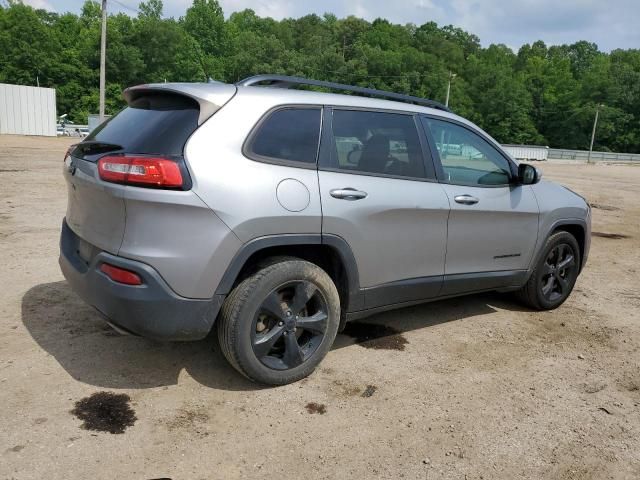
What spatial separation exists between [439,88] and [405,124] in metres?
96.0

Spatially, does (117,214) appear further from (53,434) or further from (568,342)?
(568,342)

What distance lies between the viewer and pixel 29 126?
114 ft

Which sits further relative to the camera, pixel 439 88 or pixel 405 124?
pixel 439 88

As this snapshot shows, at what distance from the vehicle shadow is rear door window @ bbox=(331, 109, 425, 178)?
1.36 metres

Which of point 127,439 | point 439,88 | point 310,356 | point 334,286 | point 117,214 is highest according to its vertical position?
point 439,88

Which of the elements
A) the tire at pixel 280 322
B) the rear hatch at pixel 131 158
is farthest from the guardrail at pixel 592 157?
the rear hatch at pixel 131 158

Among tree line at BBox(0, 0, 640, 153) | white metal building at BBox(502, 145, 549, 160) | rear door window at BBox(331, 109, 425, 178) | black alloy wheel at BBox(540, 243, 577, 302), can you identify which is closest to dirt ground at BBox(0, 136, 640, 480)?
black alloy wheel at BBox(540, 243, 577, 302)

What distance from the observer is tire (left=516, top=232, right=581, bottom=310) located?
495 cm

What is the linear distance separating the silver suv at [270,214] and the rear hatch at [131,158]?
0.01 metres

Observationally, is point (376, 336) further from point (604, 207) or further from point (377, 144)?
point (604, 207)

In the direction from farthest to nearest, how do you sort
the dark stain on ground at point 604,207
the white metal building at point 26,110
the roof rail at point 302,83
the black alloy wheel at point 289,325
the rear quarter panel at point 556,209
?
1. the white metal building at point 26,110
2. the dark stain on ground at point 604,207
3. the rear quarter panel at point 556,209
4. the roof rail at point 302,83
5. the black alloy wheel at point 289,325

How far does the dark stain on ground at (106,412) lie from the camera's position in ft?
9.55

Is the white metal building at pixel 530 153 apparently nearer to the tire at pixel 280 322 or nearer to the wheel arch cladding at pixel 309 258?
the wheel arch cladding at pixel 309 258

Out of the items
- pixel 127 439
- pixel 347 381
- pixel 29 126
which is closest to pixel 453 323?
pixel 347 381
